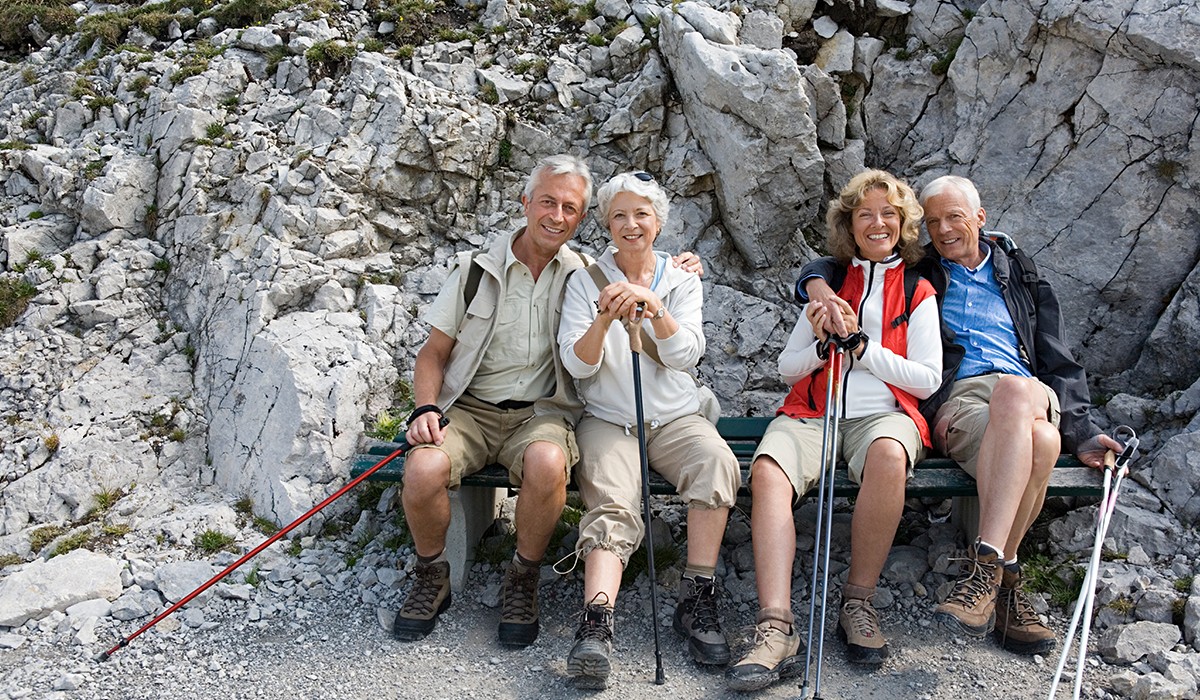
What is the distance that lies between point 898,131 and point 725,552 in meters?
5.07

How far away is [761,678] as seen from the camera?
4449mm

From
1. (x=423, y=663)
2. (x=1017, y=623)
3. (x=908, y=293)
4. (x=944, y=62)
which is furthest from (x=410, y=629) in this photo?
(x=944, y=62)

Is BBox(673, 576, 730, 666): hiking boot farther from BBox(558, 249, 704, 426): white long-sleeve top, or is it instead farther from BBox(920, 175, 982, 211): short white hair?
BBox(920, 175, 982, 211): short white hair

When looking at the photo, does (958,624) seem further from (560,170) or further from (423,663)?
(560,170)

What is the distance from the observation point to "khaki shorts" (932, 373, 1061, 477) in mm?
5164

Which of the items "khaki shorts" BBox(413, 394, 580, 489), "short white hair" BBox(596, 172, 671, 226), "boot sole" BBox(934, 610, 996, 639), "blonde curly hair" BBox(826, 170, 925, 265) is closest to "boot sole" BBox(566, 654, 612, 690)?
"khaki shorts" BBox(413, 394, 580, 489)

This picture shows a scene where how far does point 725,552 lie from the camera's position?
19.4 feet

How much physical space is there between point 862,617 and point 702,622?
2.99 ft

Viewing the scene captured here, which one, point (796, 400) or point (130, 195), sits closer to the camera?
point (796, 400)

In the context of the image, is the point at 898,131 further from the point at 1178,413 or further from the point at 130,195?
the point at 130,195

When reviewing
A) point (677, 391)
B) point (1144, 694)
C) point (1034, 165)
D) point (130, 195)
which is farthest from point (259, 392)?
point (1034, 165)

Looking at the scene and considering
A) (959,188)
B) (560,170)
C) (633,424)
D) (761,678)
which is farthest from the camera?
(959,188)

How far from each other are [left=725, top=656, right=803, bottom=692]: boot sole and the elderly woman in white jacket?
0.31 meters

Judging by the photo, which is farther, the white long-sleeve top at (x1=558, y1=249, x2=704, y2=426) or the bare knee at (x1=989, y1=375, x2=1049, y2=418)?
the white long-sleeve top at (x1=558, y1=249, x2=704, y2=426)
